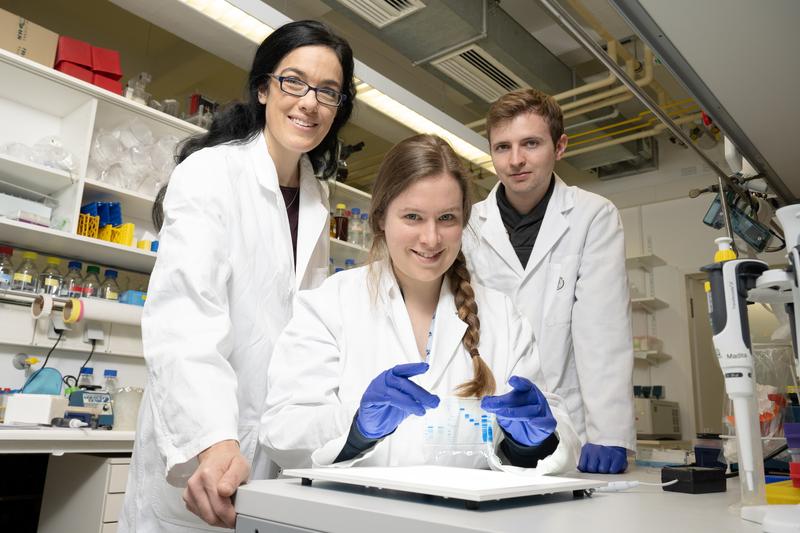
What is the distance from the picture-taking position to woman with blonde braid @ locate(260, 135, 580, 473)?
0.90 m

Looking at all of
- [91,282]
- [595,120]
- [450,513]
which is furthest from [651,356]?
[450,513]

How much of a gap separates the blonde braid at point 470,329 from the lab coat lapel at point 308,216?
31cm

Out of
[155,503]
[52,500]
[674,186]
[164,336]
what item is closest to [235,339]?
[164,336]

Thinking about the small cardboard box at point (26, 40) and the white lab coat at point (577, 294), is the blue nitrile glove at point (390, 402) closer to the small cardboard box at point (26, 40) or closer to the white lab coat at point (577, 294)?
the white lab coat at point (577, 294)

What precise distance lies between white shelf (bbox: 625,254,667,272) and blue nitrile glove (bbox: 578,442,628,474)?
3.71 meters

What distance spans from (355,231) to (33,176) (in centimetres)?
162

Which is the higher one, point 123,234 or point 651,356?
point 123,234

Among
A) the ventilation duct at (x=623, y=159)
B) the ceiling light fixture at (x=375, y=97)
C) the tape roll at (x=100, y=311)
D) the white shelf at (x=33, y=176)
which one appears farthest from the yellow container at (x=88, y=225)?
the ventilation duct at (x=623, y=159)

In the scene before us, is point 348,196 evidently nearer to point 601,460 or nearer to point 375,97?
point 375,97

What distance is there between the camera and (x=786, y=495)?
2.52ft

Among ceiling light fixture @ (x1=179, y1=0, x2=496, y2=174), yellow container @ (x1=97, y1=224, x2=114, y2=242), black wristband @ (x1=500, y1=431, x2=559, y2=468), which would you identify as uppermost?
ceiling light fixture @ (x1=179, y1=0, x2=496, y2=174)

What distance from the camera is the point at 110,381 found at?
257 centimetres

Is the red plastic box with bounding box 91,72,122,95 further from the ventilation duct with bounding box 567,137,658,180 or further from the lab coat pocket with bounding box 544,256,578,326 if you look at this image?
the ventilation duct with bounding box 567,137,658,180

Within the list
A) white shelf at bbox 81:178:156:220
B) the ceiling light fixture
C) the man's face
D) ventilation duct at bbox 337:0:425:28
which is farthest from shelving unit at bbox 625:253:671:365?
white shelf at bbox 81:178:156:220
